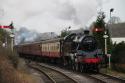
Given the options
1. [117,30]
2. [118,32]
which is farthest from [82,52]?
[117,30]

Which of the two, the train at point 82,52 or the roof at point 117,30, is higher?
the roof at point 117,30

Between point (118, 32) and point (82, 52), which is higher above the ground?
point (118, 32)

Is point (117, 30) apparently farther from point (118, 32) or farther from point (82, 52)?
point (82, 52)

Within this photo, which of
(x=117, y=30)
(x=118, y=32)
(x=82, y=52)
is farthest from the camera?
(x=117, y=30)

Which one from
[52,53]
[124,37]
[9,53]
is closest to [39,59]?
[52,53]

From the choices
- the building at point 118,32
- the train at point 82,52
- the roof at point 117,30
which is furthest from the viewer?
the roof at point 117,30

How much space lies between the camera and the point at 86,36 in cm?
2555

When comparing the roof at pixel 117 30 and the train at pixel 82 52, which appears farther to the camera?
the roof at pixel 117 30

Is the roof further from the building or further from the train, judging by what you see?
the train

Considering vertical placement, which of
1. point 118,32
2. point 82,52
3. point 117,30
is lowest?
point 82,52

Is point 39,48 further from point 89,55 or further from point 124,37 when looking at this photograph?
point 124,37

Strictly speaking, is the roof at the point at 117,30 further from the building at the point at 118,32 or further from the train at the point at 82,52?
the train at the point at 82,52

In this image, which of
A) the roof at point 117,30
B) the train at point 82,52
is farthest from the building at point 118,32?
the train at point 82,52

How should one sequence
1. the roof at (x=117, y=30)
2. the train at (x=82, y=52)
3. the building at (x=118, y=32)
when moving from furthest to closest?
the roof at (x=117, y=30) < the building at (x=118, y=32) < the train at (x=82, y=52)
